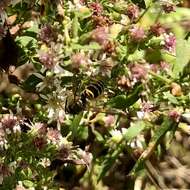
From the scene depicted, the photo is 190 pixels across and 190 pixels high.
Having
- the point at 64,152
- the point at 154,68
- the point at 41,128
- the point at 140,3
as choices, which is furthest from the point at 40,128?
the point at 140,3

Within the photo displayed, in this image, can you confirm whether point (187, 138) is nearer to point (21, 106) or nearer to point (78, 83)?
point (21, 106)

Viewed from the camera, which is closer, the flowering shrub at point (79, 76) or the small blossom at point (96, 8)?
the flowering shrub at point (79, 76)

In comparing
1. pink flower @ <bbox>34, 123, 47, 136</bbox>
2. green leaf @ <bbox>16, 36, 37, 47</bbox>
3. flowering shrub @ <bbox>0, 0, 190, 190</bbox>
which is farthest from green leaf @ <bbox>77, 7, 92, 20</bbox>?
pink flower @ <bbox>34, 123, 47, 136</bbox>

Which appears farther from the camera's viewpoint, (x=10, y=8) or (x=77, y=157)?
(x=77, y=157)

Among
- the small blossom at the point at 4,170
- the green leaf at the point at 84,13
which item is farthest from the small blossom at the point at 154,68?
the small blossom at the point at 4,170

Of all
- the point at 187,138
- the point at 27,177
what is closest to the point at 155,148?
the point at 27,177

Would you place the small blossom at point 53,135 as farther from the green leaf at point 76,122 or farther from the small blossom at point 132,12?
the small blossom at point 132,12
